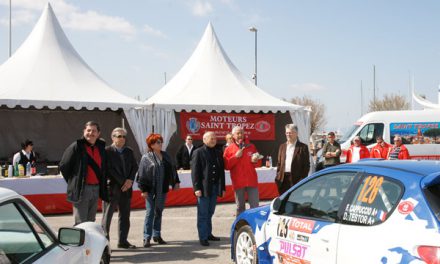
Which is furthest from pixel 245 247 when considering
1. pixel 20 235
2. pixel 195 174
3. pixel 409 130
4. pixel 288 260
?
pixel 409 130

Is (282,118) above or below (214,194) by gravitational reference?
above

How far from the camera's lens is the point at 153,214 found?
7.53m

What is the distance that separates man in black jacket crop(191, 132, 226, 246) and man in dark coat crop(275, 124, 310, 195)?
95 cm

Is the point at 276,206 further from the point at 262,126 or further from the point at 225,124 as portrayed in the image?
the point at 262,126

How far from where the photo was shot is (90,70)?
1548 cm

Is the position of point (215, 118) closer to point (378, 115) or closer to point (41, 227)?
point (378, 115)

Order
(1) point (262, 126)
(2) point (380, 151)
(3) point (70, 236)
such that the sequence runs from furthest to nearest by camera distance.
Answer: (1) point (262, 126), (2) point (380, 151), (3) point (70, 236)

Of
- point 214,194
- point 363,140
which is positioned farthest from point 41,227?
point 363,140

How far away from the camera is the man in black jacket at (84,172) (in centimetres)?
629

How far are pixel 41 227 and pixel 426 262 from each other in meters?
2.42

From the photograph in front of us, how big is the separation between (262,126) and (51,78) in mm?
→ 6686

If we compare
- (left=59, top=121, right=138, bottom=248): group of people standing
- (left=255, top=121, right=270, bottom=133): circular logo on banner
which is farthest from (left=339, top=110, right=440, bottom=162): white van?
(left=59, top=121, right=138, bottom=248): group of people standing

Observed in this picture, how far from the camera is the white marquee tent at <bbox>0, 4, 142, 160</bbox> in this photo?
43.0 ft

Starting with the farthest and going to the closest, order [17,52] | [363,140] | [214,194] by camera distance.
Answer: [363,140] < [17,52] < [214,194]
